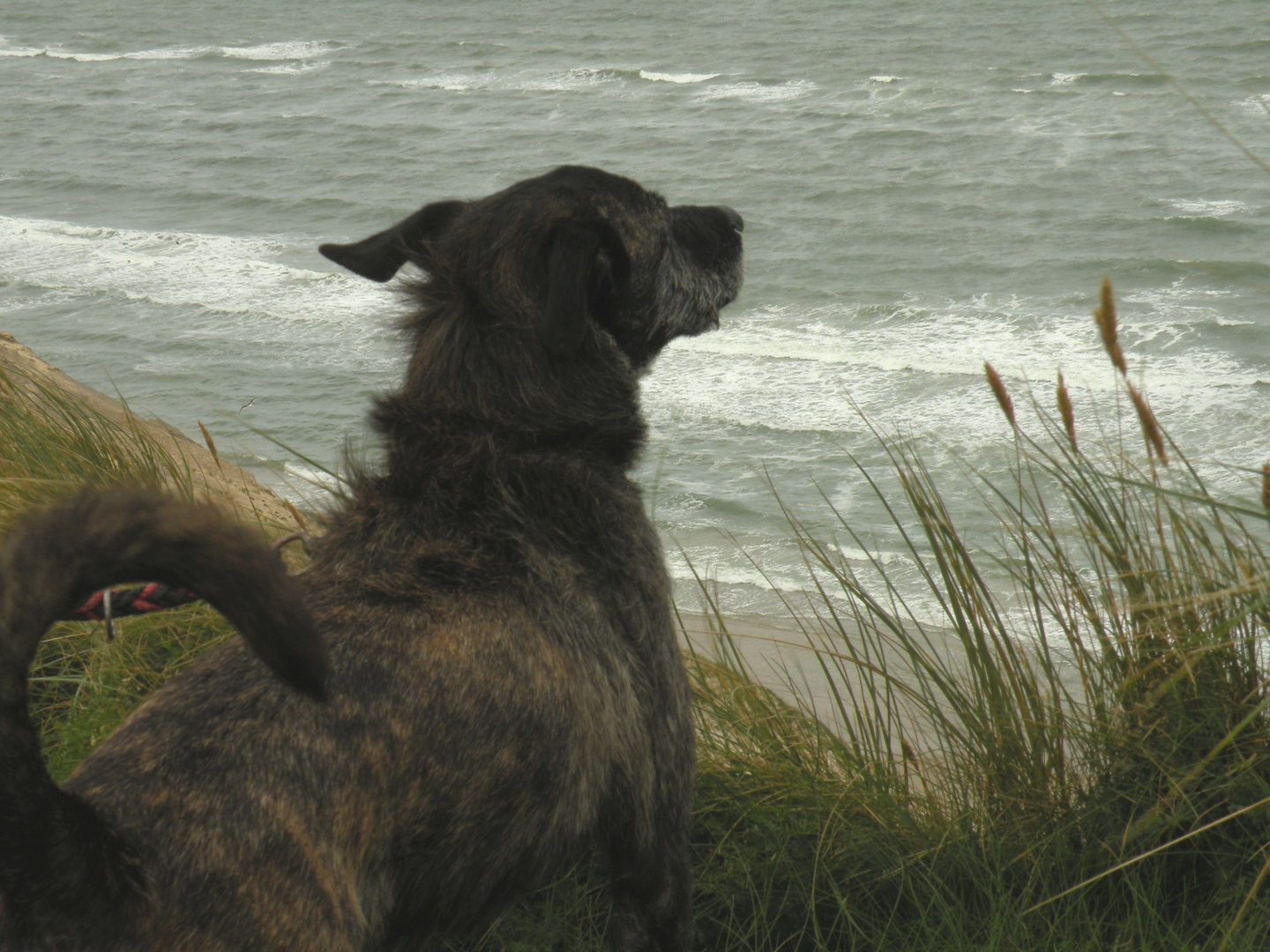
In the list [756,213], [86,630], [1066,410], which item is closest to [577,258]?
[1066,410]

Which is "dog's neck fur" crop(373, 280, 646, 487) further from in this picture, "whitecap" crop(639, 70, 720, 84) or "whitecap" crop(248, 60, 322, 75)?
"whitecap" crop(248, 60, 322, 75)

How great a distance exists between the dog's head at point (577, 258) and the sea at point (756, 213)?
1.22 feet

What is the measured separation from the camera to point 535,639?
2.56 metres

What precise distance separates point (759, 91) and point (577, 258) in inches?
989

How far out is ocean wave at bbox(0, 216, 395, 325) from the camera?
51.5 ft

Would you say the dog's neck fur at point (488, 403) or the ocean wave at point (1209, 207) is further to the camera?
the ocean wave at point (1209, 207)

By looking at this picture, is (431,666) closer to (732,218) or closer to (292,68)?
(732,218)

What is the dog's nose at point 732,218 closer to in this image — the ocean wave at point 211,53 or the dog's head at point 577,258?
the dog's head at point 577,258

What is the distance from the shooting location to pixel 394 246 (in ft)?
11.3

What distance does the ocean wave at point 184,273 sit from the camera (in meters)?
15.7

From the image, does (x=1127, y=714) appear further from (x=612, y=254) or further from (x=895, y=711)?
(x=612, y=254)

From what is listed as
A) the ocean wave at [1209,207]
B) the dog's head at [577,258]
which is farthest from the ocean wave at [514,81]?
the dog's head at [577,258]

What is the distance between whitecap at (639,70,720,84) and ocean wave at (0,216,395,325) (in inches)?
495

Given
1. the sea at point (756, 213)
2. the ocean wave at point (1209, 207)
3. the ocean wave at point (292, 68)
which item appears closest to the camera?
the sea at point (756, 213)
